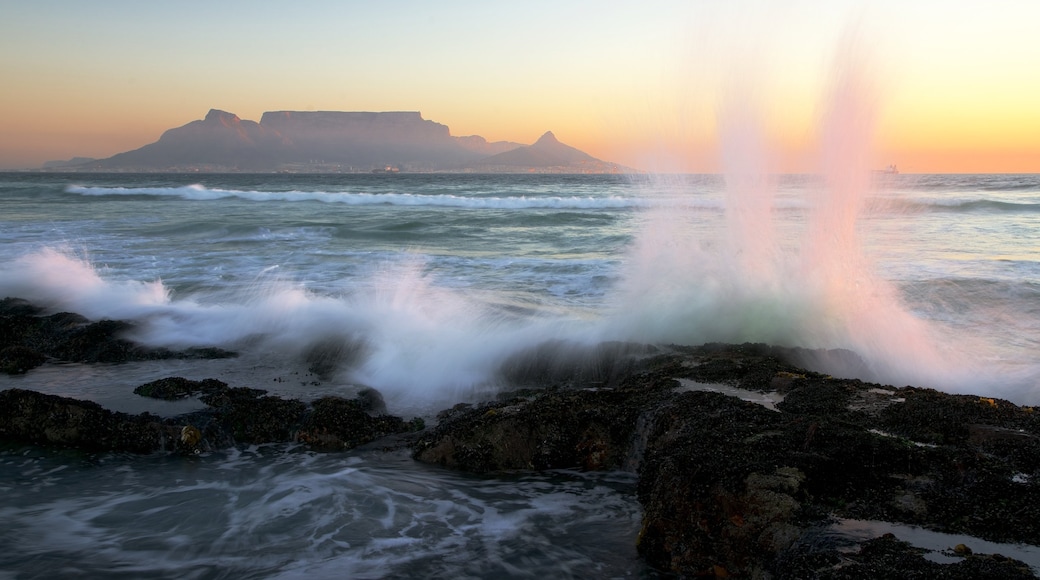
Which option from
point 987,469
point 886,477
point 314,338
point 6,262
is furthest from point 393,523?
point 6,262

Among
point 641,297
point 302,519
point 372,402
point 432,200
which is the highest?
point 432,200

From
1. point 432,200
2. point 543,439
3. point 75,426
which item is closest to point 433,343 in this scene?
point 543,439

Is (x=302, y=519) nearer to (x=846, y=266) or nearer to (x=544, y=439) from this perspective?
(x=544, y=439)

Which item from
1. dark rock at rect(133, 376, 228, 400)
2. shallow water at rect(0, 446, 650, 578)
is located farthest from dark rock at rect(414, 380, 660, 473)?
dark rock at rect(133, 376, 228, 400)

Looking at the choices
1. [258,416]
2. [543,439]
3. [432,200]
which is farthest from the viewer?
[432,200]

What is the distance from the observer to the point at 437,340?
9.25 m

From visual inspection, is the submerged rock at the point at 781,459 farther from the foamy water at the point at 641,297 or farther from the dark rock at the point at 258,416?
the foamy water at the point at 641,297

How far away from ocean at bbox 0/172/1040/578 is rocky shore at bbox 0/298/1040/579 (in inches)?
10.6

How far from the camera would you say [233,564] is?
4.55 metres

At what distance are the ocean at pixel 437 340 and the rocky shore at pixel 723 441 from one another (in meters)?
0.27

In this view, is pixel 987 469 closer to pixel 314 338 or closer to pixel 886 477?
→ pixel 886 477

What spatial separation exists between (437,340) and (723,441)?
5.20 m

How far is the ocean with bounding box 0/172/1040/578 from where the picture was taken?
4785 mm

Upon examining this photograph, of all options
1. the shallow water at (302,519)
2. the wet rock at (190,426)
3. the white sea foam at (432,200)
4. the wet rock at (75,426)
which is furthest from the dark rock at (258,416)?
the white sea foam at (432,200)
